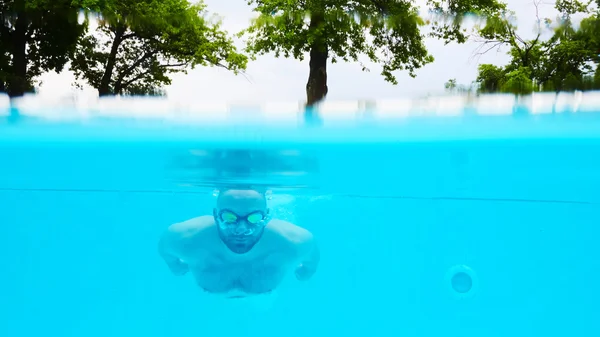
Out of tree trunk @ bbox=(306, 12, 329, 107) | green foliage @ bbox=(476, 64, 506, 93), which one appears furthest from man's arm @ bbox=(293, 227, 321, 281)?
green foliage @ bbox=(476, 64, 506, 93)

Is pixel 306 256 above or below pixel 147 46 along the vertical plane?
below

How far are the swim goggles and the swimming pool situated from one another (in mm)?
1889

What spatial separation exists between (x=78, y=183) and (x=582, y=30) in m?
Result: 9.44

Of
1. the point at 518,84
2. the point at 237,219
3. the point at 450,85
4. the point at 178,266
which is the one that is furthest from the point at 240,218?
the point at 518,84

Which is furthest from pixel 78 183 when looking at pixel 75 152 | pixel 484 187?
pixel 484 187

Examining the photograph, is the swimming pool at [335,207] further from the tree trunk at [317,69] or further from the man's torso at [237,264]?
the man's torso at [237,264]

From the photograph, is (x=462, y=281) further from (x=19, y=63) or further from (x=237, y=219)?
(x=19, y=63)

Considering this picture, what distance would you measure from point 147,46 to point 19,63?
224 centimetres

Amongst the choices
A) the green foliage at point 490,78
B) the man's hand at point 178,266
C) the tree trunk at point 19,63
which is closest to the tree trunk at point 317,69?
the green foliage at point 490,78

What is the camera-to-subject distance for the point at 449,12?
8.98 meters

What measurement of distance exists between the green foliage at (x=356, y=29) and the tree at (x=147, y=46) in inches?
27.1

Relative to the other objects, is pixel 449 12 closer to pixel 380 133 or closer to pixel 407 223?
pixel 380 133

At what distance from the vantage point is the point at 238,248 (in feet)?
15.9

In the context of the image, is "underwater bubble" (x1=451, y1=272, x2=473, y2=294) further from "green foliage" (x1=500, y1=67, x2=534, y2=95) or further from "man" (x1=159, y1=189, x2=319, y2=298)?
"man" (x1=159, y1=189, x2=319, y2=298)
